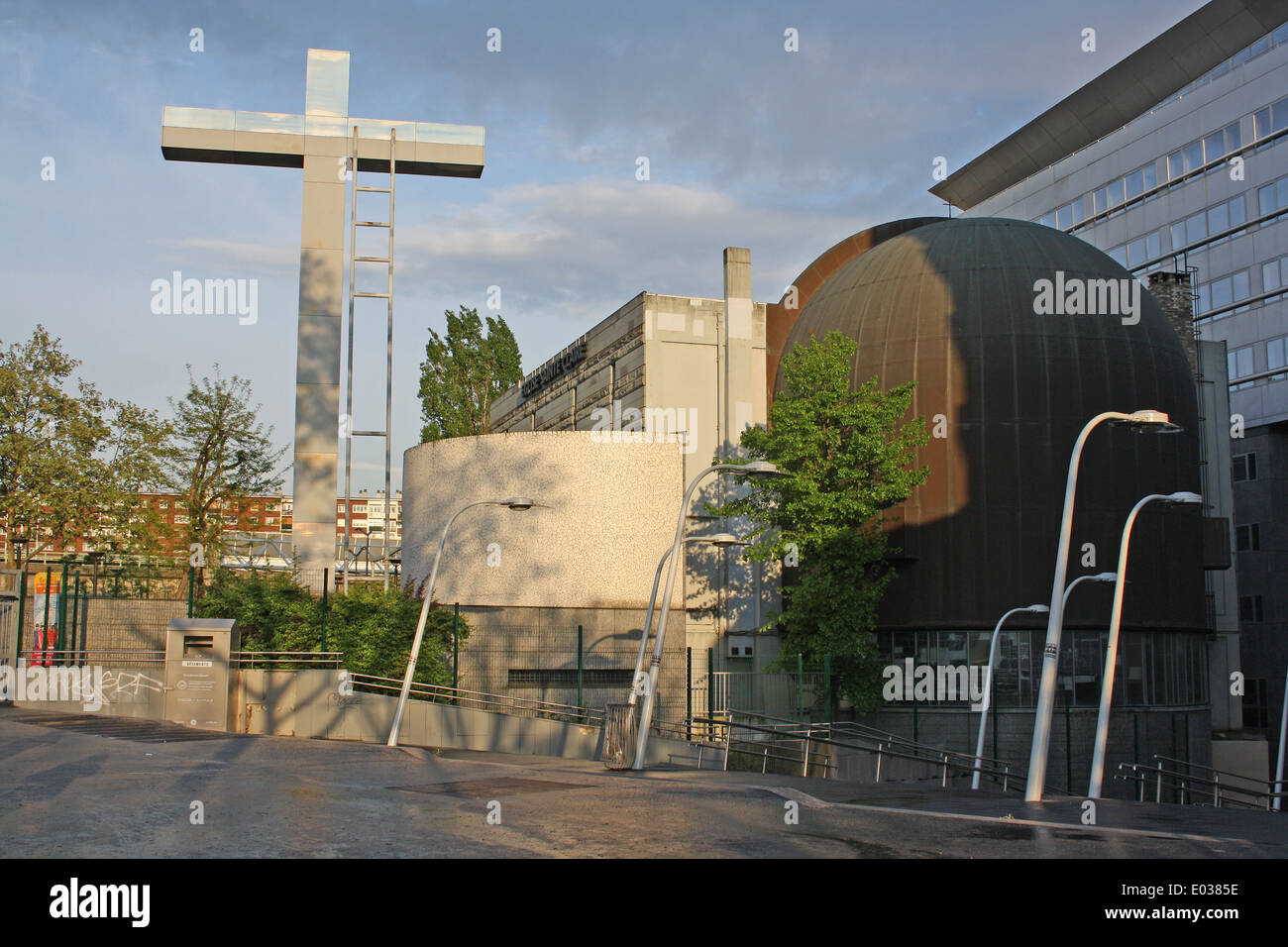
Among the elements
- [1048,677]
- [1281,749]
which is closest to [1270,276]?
[1281,749]

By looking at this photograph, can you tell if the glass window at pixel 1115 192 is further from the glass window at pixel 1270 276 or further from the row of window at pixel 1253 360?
the row of window at pixel 1253 360

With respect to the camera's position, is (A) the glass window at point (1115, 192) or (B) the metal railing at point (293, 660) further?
(A) the glass window at point (1115, 192)

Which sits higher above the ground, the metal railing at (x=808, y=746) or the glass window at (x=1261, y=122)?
the glass window at (x=1261, y=122)

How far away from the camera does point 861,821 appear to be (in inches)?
531

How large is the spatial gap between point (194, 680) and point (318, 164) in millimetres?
16845

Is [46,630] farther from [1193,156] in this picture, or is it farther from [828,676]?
[1193,156]

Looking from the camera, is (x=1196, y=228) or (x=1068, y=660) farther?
(x=1196, y=228)

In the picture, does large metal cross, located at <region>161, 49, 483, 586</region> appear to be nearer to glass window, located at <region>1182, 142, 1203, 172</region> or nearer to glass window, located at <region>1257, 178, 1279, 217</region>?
glass window, located at <region>1257, 178, 1279, 217</region>

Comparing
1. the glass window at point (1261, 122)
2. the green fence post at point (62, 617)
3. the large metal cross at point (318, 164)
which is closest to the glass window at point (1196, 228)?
the glass window at point (1261, 122)

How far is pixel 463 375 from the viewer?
219ft

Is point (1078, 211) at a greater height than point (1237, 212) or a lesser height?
greater

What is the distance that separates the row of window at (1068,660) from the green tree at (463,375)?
31.4 meters

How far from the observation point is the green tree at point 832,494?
3778 centimetres
